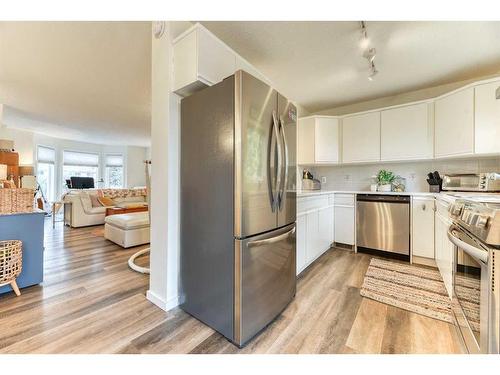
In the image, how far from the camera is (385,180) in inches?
126

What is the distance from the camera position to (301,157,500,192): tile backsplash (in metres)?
2.71

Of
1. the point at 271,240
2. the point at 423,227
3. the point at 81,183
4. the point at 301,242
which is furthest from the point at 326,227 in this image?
the point at 81,183

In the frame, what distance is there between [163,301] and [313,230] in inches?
68.5

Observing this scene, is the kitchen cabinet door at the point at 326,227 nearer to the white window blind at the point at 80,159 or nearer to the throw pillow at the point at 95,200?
the throw pillow at the point at 95,200

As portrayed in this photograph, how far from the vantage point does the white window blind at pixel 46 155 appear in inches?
257

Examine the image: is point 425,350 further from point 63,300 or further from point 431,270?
point 63,300

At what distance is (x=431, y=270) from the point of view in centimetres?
249

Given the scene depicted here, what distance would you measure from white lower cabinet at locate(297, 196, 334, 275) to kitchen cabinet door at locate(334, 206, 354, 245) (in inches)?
3.5

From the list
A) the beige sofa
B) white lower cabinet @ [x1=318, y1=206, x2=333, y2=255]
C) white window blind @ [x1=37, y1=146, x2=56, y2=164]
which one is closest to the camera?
white lower cabinet @ [x1=318, y1=206, x2=333, y2=255]

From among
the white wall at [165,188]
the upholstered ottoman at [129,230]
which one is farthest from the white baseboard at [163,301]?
the upholstered ottoman at [129,230]

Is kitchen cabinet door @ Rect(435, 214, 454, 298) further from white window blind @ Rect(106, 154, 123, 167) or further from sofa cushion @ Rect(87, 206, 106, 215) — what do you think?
white window blind @ Rect(106, 154, 123, 167)

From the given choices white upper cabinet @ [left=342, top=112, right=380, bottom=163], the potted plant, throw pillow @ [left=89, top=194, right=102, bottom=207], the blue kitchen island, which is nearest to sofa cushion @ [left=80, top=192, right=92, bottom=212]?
throw pillow @ [left=89, top=194, right=102, bottom=207]

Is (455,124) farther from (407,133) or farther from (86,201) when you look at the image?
(86,201)

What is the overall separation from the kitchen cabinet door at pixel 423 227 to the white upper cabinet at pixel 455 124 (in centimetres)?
67
